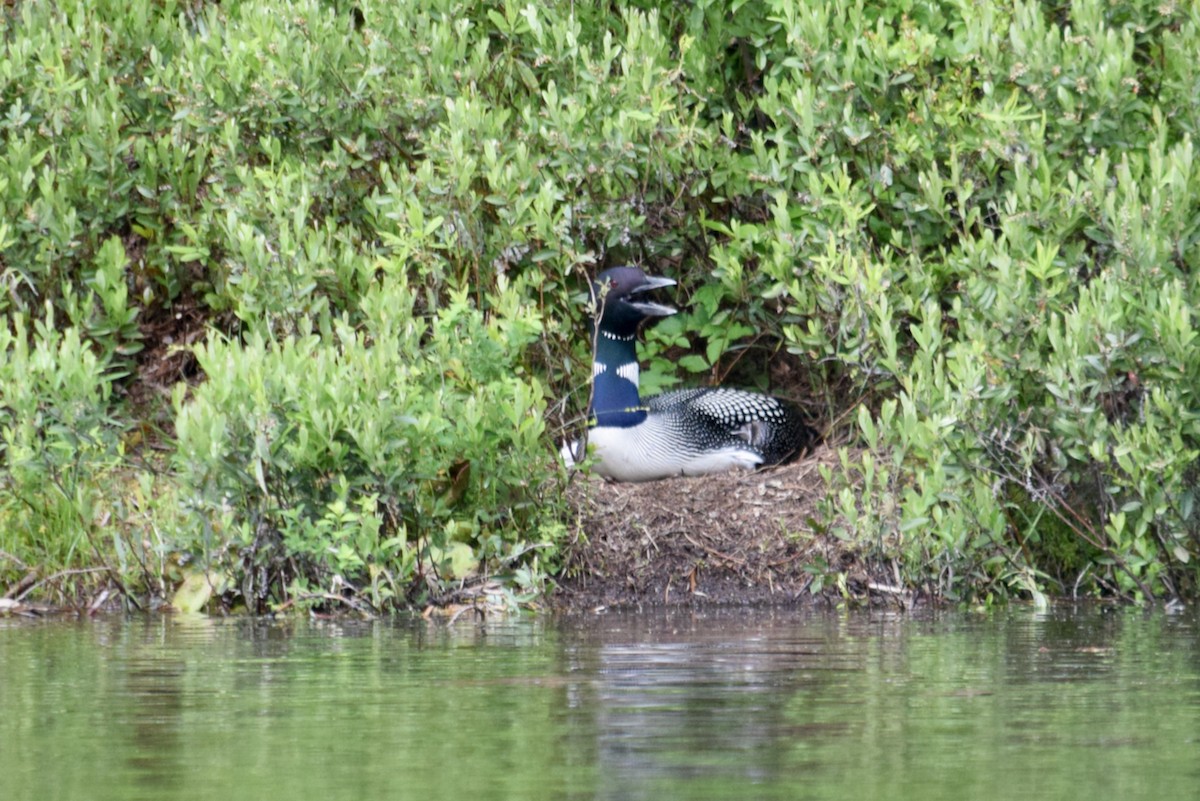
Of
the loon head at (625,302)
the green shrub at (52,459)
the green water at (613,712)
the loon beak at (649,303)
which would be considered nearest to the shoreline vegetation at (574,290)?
the green shrub at (52,459)

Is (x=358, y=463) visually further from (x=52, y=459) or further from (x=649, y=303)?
(x=649, y=303)

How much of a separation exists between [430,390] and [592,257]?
1.51 metres

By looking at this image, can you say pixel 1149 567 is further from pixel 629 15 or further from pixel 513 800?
pixel 513 800

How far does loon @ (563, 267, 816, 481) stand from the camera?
9852mm

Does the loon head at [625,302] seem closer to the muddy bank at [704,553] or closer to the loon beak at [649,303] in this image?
the loon beak at [649,303]

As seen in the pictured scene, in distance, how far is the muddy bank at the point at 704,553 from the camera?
859 cm

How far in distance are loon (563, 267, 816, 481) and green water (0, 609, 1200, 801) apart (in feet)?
8.36

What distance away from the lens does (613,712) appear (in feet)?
15.6

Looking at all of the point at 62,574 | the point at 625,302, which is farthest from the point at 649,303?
the point at 62,574

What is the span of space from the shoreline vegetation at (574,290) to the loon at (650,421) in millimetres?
298

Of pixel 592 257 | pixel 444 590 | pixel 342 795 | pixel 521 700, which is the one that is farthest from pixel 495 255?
pixel 342 795

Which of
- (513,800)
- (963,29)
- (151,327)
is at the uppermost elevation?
(963,29)

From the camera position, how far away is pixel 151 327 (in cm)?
1183

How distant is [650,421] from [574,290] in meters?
1.00
